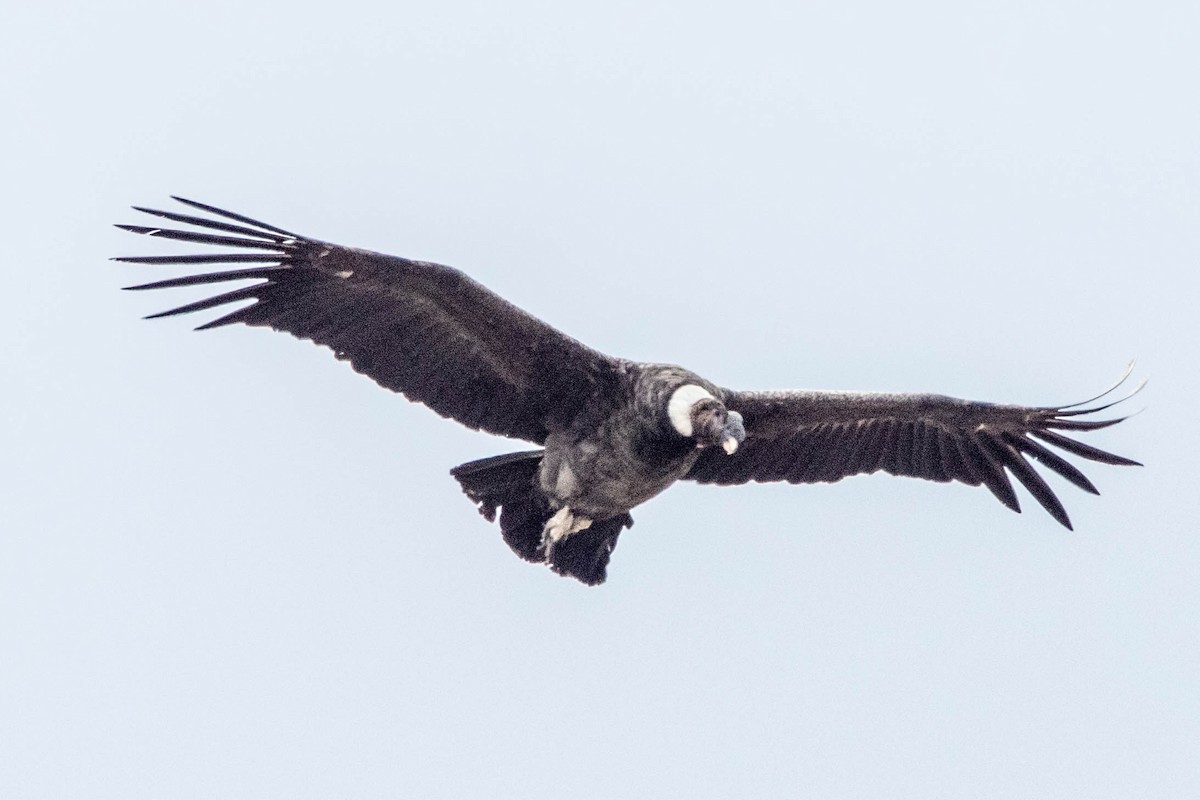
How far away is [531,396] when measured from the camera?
42.9 ft

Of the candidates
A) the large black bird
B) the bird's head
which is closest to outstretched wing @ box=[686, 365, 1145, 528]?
the large black bird

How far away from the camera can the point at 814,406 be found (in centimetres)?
1416

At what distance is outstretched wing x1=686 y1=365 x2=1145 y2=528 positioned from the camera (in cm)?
1423

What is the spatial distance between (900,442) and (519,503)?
11.4 ft

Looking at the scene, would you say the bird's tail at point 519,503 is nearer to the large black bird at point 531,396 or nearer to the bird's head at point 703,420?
the large black bird at point 531,396

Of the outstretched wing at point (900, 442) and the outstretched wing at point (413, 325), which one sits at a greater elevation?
the outstretched wing at point (413, 325)

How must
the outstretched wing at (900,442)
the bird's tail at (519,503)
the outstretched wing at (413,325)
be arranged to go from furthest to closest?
the outstretched wing at (900,442) → the bird's tail at (519,503) → the outstretched wing at (413,325)

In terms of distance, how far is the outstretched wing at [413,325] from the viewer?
12.1 metres

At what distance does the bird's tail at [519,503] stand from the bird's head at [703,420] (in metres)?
1.35

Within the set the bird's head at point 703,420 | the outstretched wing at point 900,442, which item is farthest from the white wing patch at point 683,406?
the outstretched wing at point 900,442

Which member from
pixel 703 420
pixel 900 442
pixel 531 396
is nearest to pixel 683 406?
pixel 703 420

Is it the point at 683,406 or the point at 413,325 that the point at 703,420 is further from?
the point at 413,325

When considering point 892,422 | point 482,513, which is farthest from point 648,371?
point 892,422

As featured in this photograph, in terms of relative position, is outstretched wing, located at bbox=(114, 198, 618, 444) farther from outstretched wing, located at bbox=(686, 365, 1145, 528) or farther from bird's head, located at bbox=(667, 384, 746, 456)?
outstretched wing, located at bbox=(686, 365, 1145, 528)
